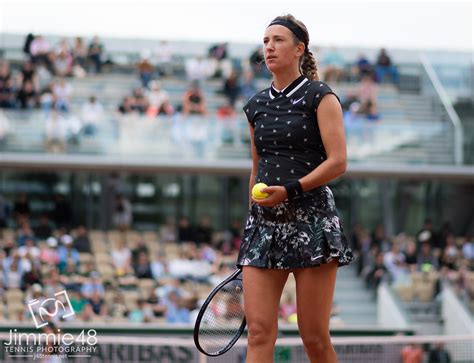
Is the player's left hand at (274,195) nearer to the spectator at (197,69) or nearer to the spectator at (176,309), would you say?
the spectator at (176,309)

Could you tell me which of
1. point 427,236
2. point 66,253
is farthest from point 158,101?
point 427,236

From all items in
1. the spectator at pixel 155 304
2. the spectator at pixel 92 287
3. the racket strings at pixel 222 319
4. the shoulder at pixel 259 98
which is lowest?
the spectator at pixel 155 304

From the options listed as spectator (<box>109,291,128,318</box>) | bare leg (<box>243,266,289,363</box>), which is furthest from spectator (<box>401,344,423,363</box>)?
spectator (<box>109,291,128,318</box>)

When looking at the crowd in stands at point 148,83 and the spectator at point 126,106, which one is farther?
the spectator at point 126,106

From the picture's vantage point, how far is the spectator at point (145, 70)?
23.4 metres

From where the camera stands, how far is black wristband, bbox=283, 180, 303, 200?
5.20 meters

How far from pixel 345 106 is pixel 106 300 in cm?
738

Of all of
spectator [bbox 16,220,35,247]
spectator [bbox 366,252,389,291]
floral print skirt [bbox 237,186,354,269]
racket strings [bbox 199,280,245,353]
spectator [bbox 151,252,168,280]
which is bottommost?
spectator [bbox 366,252,389,291]

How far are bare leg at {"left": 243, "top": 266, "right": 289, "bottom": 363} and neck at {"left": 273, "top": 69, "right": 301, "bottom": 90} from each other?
941 millimetres

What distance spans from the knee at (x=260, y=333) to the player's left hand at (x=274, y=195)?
0.61 metres

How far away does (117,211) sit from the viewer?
24.6m

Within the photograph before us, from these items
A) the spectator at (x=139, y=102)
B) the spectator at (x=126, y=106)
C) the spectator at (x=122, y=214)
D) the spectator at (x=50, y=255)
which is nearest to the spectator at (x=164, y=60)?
the spectator at (x=139, y=102)

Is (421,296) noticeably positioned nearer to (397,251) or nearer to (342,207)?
(397,251)

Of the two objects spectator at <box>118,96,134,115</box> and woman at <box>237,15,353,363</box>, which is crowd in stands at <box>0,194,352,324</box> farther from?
woman at <box>237,15,353,363</box>
